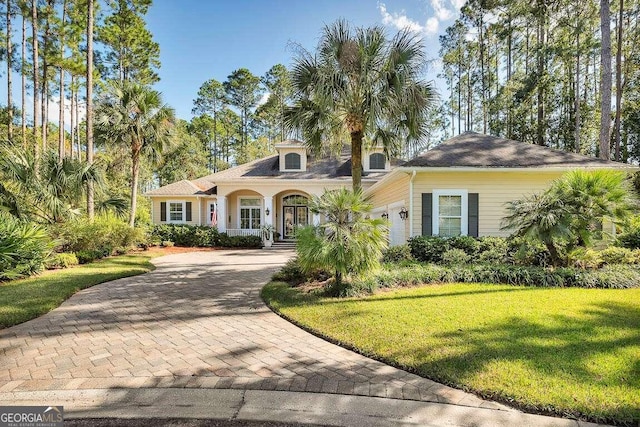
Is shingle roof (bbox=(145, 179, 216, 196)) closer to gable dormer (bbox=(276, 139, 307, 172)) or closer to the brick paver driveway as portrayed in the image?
gable dormer (bbox=(276, 139, 307, 172))

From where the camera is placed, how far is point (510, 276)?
307 inches

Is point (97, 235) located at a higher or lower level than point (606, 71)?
lower

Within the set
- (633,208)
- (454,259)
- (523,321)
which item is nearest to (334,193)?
(523,321)

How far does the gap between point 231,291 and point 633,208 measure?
10.1 metres

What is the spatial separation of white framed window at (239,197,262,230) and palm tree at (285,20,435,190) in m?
12.5

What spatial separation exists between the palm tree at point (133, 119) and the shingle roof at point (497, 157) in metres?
12.8

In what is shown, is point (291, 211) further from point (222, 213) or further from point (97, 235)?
point (97, 235)

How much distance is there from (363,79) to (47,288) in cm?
918

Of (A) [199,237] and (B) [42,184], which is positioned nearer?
(B) [42,184]

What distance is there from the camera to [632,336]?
427 cm

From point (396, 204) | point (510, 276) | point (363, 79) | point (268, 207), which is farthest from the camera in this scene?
point (268, 207)

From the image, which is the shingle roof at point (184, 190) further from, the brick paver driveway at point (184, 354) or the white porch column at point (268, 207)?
the brick paver driveway at point (184, 354)

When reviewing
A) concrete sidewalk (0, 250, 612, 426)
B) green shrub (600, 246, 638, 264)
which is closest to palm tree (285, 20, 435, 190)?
concrete sidewalk (0, 250, 612, 426)

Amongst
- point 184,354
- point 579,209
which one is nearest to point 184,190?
point 184,354
